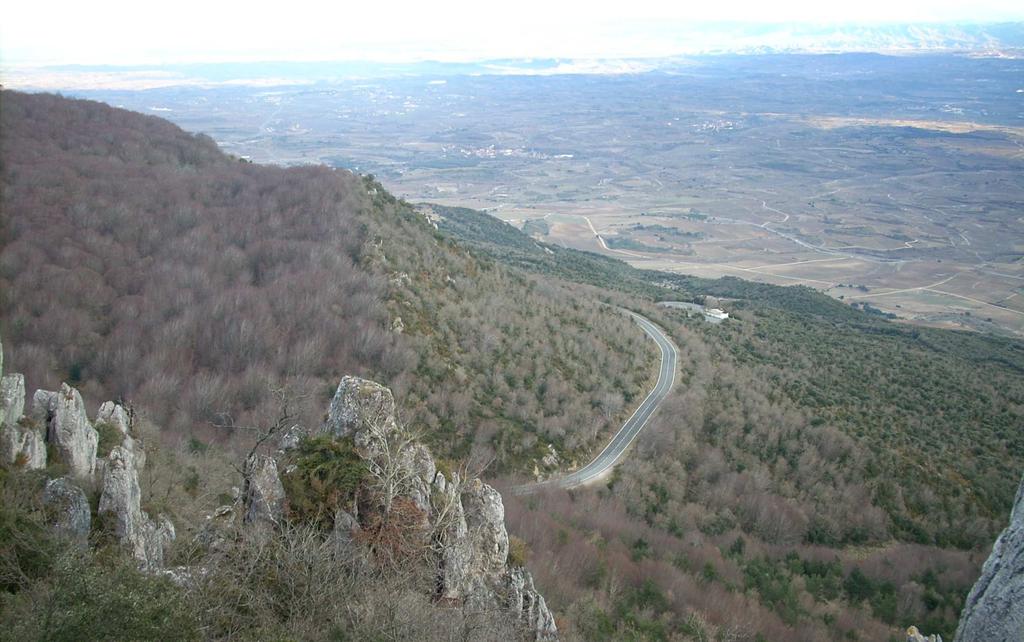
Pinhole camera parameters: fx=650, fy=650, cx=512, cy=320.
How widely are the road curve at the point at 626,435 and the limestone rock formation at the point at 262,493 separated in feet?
54.4

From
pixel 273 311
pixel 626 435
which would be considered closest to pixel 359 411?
pixel 273 311

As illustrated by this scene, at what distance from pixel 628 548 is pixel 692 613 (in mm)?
4463

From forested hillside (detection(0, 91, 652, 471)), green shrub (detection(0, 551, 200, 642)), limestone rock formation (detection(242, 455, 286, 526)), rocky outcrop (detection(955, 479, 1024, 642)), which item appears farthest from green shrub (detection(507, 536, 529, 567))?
forested hillside (detection(0, 91, 652, 471))

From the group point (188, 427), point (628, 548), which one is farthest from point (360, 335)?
point (628, 548)

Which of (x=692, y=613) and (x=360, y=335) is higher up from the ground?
(x=360, y=335)

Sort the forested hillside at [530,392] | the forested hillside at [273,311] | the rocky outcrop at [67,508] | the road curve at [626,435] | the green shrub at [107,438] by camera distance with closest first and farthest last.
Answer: the rocky outcrop at [67,508], the green shrub at [107,438], the forested hillside at [530,392], the forested hillside at [273,311], the road curve at [626,435]

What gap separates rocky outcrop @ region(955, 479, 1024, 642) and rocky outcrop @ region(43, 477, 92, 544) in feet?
60.4

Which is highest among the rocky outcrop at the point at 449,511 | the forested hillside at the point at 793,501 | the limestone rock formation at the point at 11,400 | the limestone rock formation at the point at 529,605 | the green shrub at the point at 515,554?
the limestone rock formation at the point at 11,400

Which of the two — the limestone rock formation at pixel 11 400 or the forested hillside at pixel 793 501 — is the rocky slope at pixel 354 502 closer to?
the limestone rock formation at pixel 11 400

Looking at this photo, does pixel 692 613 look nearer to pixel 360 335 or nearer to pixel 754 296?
pixel 360 335

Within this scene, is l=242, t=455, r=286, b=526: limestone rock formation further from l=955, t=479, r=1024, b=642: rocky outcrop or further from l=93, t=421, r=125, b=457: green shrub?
l=955, t=479, r=1024, b=642: rocky outcrop

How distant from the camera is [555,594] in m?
20.5

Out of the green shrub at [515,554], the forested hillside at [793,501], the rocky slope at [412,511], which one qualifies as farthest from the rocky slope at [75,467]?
the forested hillside at [793,501]

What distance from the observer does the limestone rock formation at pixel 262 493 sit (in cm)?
1303
